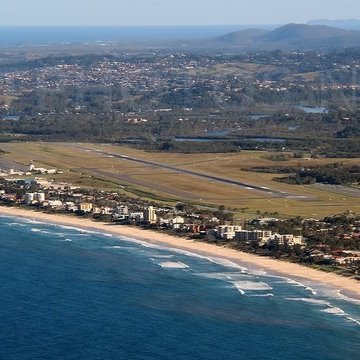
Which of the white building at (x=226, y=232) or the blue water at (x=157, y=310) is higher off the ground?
the blue water at (x=157, y=310)

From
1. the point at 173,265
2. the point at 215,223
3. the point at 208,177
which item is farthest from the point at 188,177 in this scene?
the point at 173,265

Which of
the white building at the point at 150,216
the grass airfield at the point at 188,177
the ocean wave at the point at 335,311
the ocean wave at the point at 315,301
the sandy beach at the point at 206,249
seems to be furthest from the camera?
the grass airfield at the point at 188,177

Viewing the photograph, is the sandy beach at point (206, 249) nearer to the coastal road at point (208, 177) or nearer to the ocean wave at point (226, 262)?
the ocean wave at point (226, 262)

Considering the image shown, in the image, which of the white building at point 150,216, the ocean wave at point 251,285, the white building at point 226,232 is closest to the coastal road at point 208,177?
the white building at point 150,216

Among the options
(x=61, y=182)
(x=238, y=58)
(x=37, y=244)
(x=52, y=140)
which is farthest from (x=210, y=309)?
(x=238, y=58)

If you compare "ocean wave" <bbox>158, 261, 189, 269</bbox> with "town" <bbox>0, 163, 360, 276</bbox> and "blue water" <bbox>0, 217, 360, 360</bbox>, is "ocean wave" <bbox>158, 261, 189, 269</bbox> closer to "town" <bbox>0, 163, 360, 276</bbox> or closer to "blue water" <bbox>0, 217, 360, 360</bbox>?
"blue water" <bbox>0, 217, 360, 360</bbox>

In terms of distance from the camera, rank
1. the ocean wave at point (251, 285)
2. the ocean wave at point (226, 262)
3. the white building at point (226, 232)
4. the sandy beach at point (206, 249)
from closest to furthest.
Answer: the ocean wave at point (251, 285) → the sandy beach at point (206, 249) → the ocean wave at point (226, 262) → the white building at point (226, 232)

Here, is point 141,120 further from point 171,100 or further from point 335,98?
point 335,98
